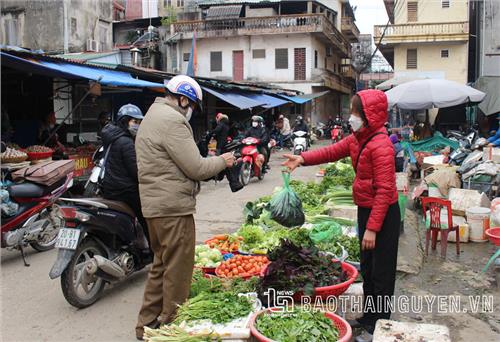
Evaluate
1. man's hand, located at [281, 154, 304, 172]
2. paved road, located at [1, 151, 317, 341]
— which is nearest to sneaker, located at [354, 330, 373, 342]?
man's hand, located at [281, 154, 304, 172]

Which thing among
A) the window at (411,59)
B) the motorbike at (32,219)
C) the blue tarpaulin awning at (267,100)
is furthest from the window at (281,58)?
the motorbike at (32,219)

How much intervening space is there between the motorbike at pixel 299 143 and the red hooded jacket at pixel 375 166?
12777 mm

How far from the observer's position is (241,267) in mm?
4496

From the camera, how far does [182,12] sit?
36.9m

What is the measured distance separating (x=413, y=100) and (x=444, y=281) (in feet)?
26.7

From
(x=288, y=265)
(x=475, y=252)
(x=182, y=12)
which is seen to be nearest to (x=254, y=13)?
(x=182, y=12)

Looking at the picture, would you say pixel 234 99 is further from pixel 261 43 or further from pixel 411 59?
pixel 261 43

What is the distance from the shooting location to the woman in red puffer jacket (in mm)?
3500

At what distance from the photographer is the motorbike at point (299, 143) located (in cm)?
1678

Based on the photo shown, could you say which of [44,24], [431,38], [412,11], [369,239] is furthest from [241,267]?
[412,11]

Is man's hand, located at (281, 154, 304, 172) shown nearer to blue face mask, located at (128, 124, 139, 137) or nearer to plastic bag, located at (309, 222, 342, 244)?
plastic bag, located at (309, 222, 342, 244)

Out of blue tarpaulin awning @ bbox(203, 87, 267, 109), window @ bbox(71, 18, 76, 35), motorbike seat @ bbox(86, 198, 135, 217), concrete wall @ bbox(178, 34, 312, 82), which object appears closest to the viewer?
motorbike seat @ bbox(86, 198, 135, 217)

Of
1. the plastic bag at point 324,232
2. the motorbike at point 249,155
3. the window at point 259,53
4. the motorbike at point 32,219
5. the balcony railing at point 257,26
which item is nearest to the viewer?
the plastic bag at point 324,232

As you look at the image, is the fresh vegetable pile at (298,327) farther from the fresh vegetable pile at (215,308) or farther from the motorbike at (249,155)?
the motorbike at (249,155)
